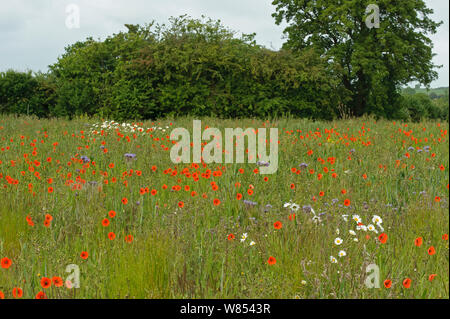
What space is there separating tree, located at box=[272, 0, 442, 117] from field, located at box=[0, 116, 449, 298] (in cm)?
1846

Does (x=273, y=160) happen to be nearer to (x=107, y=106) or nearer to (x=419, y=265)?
(x=419, y=265)

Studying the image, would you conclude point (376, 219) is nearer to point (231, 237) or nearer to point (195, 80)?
point (231, 237)

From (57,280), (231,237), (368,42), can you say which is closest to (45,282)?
(57,280)

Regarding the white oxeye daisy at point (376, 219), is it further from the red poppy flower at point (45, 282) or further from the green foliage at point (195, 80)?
the green foliage at point (195, 80)

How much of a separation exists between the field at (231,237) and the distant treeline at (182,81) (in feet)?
32.5

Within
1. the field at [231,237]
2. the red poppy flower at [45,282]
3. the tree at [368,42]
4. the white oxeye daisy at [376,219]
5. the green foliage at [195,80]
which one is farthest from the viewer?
the tree at [368,42]

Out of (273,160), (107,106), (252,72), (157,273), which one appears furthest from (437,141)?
(107,106)

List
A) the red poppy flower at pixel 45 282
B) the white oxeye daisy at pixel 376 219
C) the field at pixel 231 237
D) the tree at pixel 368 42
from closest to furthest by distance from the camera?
the red poppy flower at pixel 45 282 → the field at pixel 231 237 → the white oxeye daisy at pixel 376 219 → the tree at pixel 368 42

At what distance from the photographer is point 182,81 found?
1562 centimetres

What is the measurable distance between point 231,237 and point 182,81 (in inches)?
530

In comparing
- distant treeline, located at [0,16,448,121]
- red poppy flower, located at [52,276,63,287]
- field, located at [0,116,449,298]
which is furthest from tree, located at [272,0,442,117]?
red poppy flower, located at [52,276,63,287]

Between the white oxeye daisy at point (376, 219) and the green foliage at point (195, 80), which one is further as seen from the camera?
the green foliage at point (195, 80)

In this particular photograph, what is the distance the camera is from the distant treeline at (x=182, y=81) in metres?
15.4

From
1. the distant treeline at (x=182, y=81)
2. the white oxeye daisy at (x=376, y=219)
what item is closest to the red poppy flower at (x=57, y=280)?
the white oxeye daisy at (x=376, y=219)
